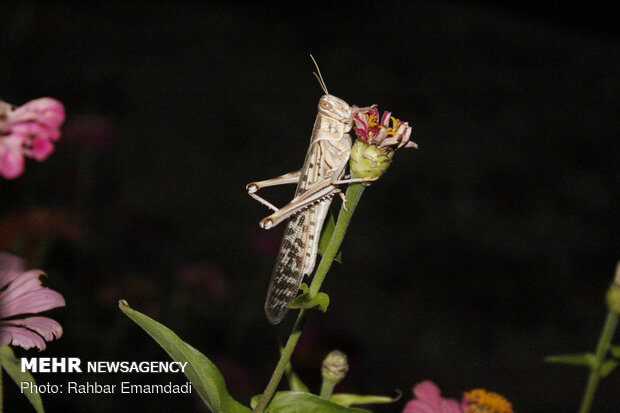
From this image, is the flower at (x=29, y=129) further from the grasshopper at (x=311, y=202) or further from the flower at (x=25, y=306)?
the grasshopper at (x=311, y=202)

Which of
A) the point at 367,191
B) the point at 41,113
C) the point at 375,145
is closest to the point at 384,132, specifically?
the point at 375,145

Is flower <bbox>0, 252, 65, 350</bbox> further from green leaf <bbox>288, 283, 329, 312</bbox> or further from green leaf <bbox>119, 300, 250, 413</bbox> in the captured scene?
green leaf <bbox>288, 283, 329, 312</bbox>

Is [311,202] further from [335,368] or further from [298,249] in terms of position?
[335,368]

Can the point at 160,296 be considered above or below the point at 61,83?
below

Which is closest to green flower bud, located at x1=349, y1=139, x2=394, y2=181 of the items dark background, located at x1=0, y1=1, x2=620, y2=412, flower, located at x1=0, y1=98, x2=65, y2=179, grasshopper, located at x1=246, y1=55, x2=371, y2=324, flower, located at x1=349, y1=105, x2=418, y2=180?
flower, located at x1=349, y1=105, x2=418, y2=180

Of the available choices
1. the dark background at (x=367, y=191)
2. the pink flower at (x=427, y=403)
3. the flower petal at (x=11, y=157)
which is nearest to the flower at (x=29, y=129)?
the flower petal at (x=11, y=157)

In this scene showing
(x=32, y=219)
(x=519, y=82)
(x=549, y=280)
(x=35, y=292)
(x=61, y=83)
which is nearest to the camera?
(x=35, y=292)

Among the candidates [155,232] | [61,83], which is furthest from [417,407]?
[61,83]

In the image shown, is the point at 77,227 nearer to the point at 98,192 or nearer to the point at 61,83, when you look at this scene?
the point at 98,192
